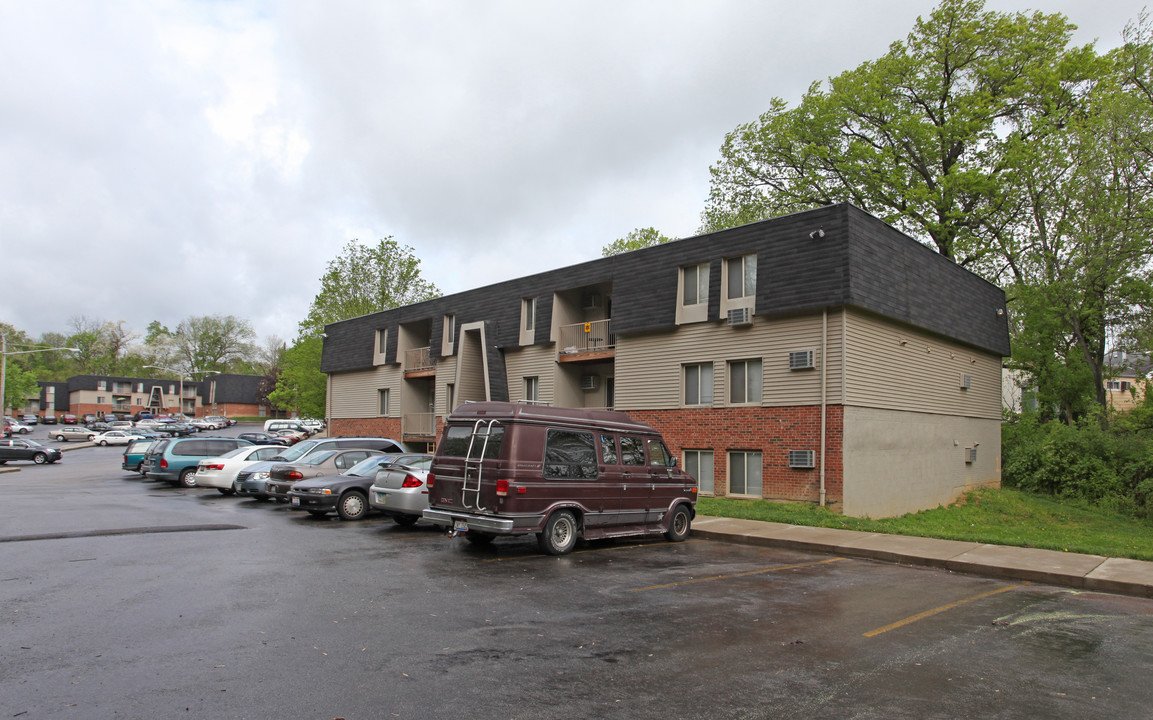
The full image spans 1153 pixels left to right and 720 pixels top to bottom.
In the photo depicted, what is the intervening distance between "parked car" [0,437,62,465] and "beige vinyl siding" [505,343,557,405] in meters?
28.4

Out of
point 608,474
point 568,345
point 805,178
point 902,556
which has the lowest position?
point 902,556

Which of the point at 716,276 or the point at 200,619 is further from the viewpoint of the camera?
the point at 716,276

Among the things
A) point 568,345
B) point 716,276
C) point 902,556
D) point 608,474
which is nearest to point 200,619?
point 608,474

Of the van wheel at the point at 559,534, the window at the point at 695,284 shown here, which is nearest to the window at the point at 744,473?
the window at the point at 695,284

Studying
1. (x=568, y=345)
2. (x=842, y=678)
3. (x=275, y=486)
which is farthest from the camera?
(x=568, y=345)

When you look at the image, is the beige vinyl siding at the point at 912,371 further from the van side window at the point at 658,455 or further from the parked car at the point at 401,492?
the parked car at the point at 401,492

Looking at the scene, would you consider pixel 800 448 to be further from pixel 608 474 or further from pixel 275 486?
pixel 275 486

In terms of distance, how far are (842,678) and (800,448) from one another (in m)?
12.8

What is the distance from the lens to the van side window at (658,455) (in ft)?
43.5

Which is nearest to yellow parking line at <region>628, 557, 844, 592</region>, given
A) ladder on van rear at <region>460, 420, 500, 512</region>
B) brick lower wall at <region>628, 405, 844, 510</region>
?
ladder on van rear at <region>460, 420, 500, 512</region>

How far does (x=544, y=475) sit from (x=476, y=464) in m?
1.07

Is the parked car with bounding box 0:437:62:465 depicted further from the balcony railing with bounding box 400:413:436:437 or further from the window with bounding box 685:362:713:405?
the window with bounding box 685:362:713:405

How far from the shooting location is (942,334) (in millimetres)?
22062

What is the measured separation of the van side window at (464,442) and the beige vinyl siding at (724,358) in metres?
9.84
